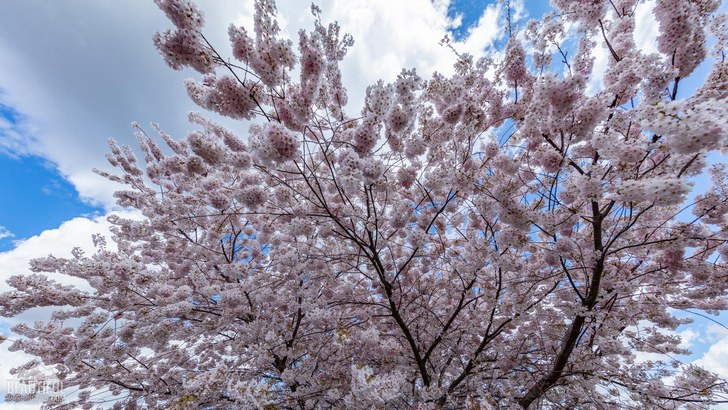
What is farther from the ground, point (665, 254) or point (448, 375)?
point (665, 254)

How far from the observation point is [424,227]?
189 inches

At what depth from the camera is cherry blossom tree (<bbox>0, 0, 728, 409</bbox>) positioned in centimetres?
261

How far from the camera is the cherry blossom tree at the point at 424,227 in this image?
8.55ft

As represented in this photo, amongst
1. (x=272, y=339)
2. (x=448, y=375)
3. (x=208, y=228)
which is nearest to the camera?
(x=272, y=339)

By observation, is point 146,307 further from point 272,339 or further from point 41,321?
point 41,321

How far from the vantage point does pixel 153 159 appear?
250 inches

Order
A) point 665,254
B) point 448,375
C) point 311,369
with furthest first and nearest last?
point 448,375 < point 311,369 < point 665,254

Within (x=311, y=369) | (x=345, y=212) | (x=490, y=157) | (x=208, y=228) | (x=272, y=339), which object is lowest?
(x=311, y=369)

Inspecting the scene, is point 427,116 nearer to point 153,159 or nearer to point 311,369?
point 311,369

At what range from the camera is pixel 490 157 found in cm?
418

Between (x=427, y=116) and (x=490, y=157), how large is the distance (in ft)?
3.79

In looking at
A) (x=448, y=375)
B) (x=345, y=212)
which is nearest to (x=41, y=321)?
(x=345, y=212)

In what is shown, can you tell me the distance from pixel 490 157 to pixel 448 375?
4.61 m

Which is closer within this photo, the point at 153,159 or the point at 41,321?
the point at 41,321
